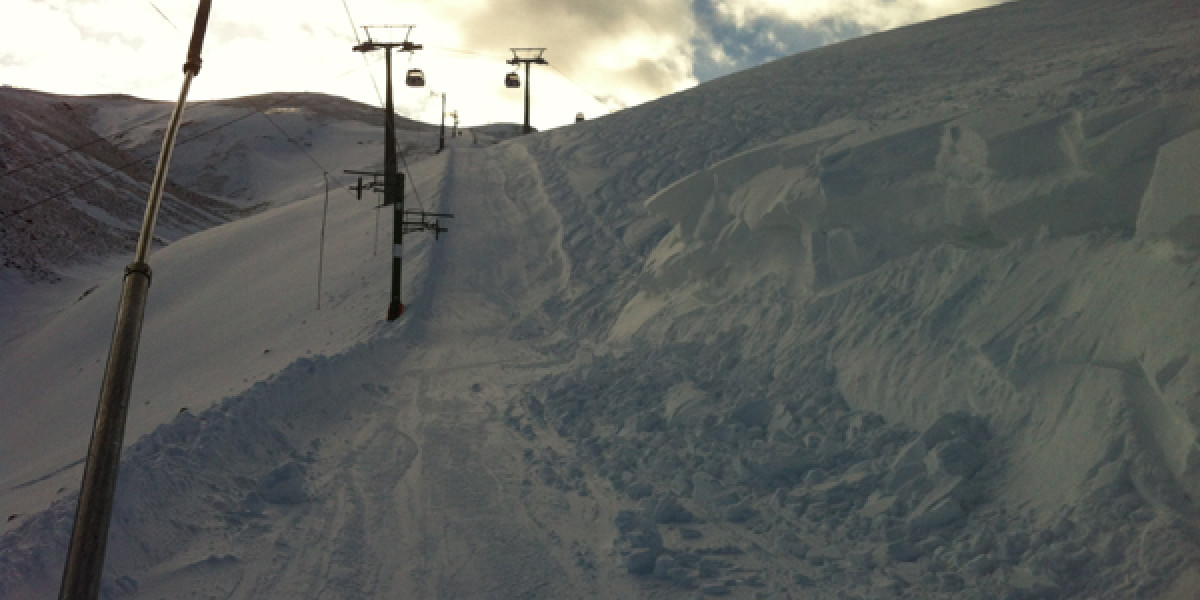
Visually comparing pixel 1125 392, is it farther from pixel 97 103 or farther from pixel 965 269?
pixel 97 103

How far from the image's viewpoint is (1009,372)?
8.84 metres

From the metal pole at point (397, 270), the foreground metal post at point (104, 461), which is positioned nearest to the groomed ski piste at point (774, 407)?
the metal pole at point (397, 270)

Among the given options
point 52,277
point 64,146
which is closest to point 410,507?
point 52,277

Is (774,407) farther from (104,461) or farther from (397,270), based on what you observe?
(397,270)

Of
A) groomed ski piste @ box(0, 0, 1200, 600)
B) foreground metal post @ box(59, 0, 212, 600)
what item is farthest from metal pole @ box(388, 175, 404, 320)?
foreground metal post @ box(59, 0, 212, 600)

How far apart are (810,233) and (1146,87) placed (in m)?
5.53

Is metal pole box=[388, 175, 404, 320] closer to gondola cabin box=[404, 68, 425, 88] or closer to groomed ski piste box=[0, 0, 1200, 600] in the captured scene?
groomed ski piste box=[0, 0, 1200, 600]

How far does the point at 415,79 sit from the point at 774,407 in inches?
1069

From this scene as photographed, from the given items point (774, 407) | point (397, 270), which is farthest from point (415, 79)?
point (774, 407)

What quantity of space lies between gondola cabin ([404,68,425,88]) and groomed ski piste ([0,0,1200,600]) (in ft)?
53.9

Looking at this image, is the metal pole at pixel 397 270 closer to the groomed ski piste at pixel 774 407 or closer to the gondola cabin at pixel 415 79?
the groomed ski piste at pixel 774 407

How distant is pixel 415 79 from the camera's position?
33375mm

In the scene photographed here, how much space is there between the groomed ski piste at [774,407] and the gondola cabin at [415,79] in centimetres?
1643

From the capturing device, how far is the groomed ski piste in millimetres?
7426
